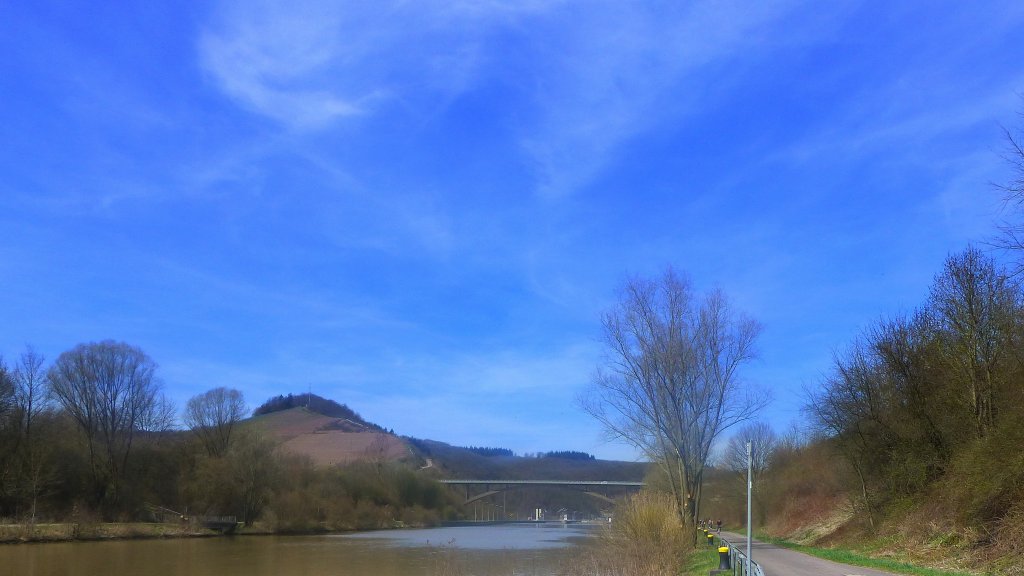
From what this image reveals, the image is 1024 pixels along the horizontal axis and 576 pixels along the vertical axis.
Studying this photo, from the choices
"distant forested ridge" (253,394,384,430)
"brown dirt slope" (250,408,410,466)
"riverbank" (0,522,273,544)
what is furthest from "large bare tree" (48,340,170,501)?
"distant forested ridge" (253,394,384,430)

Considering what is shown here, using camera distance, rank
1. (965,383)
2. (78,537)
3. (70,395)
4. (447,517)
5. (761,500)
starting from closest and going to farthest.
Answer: (965,383) → (78,537) → (761,500) → (70,395) → (447,517)

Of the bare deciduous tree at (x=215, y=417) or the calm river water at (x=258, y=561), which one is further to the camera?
the bare deciduous tree at (x=215, y=417)

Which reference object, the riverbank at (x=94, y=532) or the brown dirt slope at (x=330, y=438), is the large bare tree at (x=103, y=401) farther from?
the brown dirt slope at (x=330, y=438)

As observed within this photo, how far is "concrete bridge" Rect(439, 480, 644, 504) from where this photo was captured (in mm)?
121625

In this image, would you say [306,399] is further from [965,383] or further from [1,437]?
[965,383]

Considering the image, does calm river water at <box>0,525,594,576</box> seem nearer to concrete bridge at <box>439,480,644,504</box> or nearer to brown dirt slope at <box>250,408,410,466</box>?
brown dirt slope at <box>250,408,410,466</box>

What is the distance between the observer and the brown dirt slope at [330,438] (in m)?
134

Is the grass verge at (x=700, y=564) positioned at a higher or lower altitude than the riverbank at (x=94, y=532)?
higher

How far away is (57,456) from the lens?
2685 inches

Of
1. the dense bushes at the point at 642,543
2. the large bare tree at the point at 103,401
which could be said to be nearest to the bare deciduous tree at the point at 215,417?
the large bare tree at the point at 103,401

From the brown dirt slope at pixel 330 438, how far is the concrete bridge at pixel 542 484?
13624 millimetres

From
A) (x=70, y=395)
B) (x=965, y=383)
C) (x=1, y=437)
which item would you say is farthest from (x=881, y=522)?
(x=70, y=395)

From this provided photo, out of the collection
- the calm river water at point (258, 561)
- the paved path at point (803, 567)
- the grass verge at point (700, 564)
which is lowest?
the calm river water at point (258, 561)

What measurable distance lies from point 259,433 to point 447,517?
148ft
